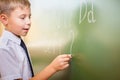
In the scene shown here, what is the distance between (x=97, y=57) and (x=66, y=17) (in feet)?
1.11

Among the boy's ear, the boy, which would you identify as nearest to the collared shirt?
the boy

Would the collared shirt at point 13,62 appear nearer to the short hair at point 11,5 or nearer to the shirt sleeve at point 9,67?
the shirt sleeve at point 9,67

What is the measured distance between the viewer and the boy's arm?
158 cm

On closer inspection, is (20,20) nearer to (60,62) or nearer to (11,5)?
(11,5)

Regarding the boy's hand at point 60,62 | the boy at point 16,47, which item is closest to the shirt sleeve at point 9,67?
the boy at point 16,47

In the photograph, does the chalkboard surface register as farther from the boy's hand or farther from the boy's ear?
the boy's ear

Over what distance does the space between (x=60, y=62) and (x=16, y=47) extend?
0.34m

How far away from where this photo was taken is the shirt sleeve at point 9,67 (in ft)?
5.42

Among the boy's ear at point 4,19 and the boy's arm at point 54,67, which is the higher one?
the boy's ear at point 4,19

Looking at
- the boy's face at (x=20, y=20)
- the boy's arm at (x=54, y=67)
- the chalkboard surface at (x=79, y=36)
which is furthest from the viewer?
the boy's face at (x=20, y=20)

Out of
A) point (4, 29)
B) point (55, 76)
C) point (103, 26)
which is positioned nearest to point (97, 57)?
point (103, 26)

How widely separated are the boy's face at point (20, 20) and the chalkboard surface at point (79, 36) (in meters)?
0.04

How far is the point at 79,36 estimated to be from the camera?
1.56 metres

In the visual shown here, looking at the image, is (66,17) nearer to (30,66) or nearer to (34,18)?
(34,18)
